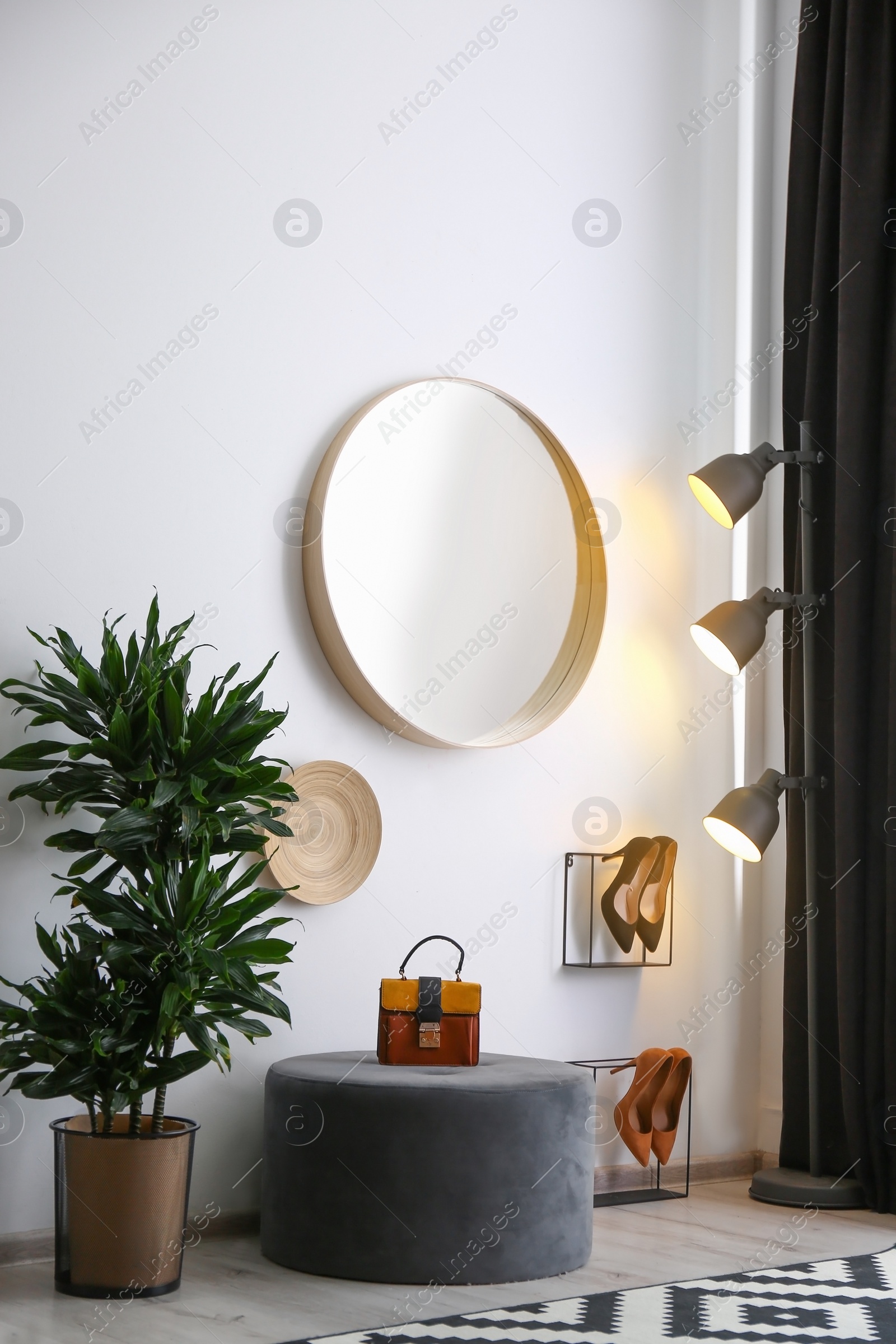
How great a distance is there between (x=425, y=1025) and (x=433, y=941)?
436 millimetres

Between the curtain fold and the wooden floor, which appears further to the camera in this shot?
the curtain fold

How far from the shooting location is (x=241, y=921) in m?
2.42

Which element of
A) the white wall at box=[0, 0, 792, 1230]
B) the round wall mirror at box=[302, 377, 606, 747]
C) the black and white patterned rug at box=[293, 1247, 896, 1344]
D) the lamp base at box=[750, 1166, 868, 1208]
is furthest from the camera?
the lamp base at box=[750, 1166, 868, 1208]

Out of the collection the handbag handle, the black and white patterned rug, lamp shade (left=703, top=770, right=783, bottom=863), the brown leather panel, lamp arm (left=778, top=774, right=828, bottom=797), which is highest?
lamp arm (left=778, top=774, right=828, bottom=797)

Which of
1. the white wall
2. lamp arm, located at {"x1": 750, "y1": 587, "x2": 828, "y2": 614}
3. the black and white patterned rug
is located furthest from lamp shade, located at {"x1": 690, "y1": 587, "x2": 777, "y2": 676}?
the black and white patterned rug

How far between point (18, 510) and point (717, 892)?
6.82ft

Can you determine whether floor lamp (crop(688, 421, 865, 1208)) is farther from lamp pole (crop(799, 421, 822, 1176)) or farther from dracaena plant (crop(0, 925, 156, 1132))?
dracaena plant (crop(0, 925, 156, 1132))

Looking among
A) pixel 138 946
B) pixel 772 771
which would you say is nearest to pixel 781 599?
pixel 772 771

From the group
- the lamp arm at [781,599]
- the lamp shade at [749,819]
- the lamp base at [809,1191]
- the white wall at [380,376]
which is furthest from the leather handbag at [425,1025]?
the lamp arm at [781,599]

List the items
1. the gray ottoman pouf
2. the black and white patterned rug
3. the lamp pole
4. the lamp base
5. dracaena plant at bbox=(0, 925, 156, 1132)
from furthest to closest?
the lamp pole, the lamp base, the gray ottoman pouf, dracaena plant at bbox=(0, 925, 156, 1132), the black and white patterned rug

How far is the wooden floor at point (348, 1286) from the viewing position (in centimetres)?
216

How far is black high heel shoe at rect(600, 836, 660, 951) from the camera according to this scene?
336cm

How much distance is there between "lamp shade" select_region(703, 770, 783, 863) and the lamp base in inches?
30.5

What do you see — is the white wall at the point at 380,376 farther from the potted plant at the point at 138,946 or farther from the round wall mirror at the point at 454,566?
the potted plant at the point at 138,946
